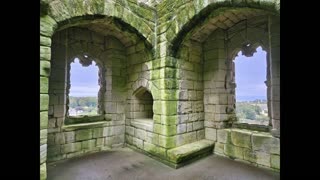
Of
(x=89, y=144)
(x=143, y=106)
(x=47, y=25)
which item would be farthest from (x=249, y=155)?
(x=47, y=25)

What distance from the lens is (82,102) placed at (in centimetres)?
473

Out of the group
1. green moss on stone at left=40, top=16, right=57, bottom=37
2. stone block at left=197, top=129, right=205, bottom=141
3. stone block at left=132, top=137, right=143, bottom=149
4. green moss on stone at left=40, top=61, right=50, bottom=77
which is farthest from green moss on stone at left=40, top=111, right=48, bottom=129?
stone block at left=197, top=129, right=205, bottom=141

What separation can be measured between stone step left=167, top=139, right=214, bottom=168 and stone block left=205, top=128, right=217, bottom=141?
0.10 m

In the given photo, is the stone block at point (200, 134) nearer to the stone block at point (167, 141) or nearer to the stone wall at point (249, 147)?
Answer: the stone wall at point (249, 147)

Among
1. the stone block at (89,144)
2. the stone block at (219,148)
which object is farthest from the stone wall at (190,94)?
the stone block at (89,144)

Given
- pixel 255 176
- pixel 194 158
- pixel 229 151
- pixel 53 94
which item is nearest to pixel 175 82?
pixel 194 158

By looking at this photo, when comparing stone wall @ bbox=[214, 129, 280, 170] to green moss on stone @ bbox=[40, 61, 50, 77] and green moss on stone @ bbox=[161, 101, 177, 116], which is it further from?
green moss on stone @ bbox=[40, 61, 50, 77]

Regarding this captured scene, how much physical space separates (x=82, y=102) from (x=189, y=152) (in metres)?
2.90

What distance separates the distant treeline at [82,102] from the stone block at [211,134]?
9.75 ft

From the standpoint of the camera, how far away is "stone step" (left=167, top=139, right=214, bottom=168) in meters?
3.59

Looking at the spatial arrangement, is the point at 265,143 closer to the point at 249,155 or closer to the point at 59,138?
the point at 249,155
